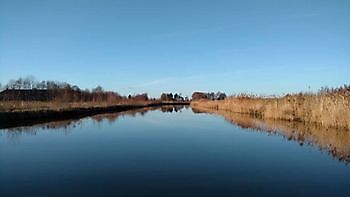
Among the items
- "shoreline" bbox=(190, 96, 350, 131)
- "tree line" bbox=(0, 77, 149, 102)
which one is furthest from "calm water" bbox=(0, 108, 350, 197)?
"tree line" bbox=(0, 77, 149, 102)

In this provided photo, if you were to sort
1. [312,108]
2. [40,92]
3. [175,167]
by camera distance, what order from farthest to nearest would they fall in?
[40,92]
[312,108]
[175,167]

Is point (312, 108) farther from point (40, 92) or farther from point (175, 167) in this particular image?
point (40, 92)

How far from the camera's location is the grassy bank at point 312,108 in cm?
1474

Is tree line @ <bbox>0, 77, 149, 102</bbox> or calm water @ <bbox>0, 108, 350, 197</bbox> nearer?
calm water @ <bbox>0, 108, 350, 197</bbox>

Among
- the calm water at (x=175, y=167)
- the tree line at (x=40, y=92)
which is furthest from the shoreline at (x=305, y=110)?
the tree line at (x=40, y=92)

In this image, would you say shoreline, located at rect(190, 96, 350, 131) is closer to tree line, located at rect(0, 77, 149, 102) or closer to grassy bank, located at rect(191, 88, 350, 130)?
grassy bank, located at rect(191, 88, 350, 130)

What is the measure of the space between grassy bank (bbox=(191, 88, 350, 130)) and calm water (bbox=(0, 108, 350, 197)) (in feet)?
7.82

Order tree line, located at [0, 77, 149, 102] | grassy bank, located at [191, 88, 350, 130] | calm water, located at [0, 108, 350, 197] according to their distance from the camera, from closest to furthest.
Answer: calm water, located at [0, 108, 350, 197], grassy bank, located at [191, 88, 350, 130], tree line, located at [0, 77, 149, 102]

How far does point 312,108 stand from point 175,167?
12.2m

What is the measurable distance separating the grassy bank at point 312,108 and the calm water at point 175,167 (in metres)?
2.38

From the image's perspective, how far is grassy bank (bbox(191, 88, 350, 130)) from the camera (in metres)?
14.7

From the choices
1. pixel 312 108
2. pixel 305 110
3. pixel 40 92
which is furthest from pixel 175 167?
pixel 40 92

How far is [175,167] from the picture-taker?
7879 millimetres

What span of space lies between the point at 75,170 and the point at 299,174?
437 centimetres
